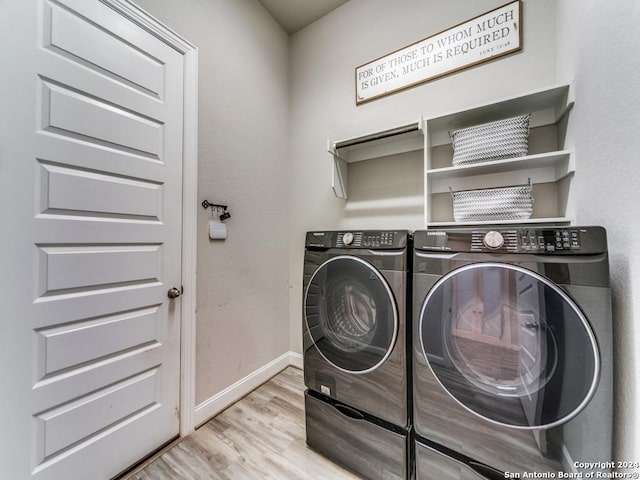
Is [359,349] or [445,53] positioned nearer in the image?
[359,349]

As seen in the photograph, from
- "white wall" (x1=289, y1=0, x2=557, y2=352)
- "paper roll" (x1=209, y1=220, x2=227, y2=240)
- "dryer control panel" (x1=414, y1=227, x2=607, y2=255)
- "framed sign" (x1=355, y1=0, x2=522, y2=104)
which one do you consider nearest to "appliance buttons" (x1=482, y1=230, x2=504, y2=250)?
"dryer control panel" (x1=414, y1=227, x2=607, y2=255)

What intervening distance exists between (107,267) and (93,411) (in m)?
0.64

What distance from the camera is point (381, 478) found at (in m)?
1.11

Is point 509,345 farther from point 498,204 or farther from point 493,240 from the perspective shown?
point 498,204

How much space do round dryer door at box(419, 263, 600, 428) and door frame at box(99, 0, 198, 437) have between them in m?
1.27

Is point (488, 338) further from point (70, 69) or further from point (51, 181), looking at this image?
point (70, 69)

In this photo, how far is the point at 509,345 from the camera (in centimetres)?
85

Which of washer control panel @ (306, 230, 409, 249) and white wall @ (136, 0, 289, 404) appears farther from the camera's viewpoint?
white wall @ (136, 0, 289, 404)

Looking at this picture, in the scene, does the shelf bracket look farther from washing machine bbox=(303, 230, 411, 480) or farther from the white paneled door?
the white paneled door

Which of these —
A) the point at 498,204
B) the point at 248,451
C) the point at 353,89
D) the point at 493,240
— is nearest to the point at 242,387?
the point at 248,451

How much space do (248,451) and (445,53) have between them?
260 cm

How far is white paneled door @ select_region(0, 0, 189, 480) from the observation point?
3.01 feet

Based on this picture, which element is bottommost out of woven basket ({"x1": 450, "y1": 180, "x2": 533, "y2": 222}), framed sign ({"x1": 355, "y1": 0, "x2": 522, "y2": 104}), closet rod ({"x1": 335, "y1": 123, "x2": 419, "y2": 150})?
woven basket ({"x1": 450, "y1": 180, "x2": 533, "y2": 222})

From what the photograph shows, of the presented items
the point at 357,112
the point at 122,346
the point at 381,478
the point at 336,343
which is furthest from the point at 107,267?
the point at 357,112
